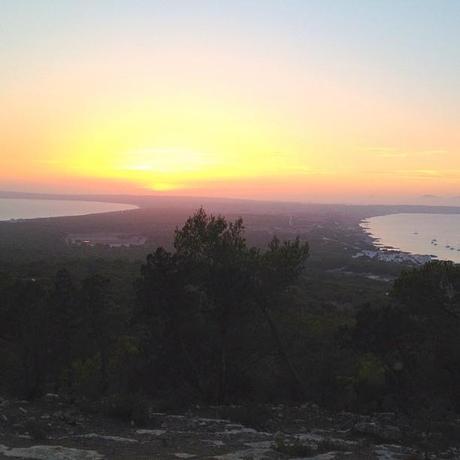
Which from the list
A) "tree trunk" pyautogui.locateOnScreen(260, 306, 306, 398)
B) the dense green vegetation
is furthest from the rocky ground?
"tree trunk" pyautogui.locateOnScreen(260, 306, 306, 398)

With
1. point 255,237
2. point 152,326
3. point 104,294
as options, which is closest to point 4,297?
point 104,294

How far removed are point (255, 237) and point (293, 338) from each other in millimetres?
82982

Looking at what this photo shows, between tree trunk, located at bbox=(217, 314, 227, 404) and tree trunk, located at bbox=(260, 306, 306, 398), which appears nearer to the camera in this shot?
tree trunk, located at bbox=(217, 314, 227, 404)

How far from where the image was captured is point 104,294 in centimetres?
1911

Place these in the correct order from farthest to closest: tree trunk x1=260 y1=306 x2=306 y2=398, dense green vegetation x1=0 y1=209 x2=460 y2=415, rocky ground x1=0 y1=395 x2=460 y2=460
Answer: tree trunk x1=260 y1=306 x2=306 y2=398, dense green vegetation x1=0 y1=209 x2=460 y2=415, rocky ground x1=0 y1=395 x2=460 y2=460

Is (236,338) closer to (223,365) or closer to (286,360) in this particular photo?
(223,365)

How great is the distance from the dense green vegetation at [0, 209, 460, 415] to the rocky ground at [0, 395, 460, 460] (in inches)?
84.7

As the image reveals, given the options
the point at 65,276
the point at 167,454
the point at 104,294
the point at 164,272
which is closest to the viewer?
the point at 167,454

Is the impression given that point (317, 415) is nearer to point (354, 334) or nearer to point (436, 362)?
point (354, 334)

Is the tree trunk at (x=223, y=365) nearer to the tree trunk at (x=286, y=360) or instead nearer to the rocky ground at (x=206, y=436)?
the tree trunk at (x=286, y=360)

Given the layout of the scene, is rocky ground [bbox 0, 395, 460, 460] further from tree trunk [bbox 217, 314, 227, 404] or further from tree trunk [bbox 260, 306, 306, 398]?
tree trunk [bbox 260, 306, 306, 398]

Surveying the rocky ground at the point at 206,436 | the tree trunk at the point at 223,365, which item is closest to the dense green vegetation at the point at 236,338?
the tree trunk at the point at 223,365

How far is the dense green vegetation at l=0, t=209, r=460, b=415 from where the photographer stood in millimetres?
14180

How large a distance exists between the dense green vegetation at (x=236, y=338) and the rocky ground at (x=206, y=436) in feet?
7.06
